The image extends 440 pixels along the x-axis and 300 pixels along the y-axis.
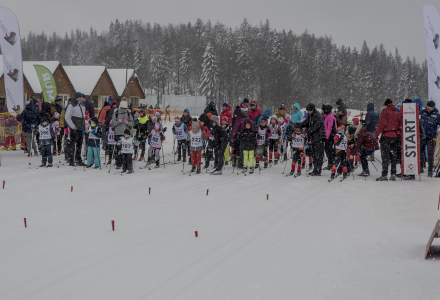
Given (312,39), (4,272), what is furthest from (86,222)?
(312,39)

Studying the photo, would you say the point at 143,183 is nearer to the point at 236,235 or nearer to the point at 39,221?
the point at 39,221

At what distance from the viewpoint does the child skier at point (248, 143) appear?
1508cm

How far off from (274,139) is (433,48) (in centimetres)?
604

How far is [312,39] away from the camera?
138 m

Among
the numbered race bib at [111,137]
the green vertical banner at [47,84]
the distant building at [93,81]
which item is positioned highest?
the distant building at [93,81]

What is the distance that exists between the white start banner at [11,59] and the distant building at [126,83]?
111ft

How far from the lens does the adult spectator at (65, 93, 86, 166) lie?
16.0 m

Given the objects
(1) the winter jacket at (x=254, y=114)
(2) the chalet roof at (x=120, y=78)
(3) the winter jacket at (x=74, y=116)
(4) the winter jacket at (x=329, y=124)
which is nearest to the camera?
(4) the winter jacket at (x=329, y=124)

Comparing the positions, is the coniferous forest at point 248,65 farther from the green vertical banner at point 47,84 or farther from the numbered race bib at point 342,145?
the numbered race bib at point 342,145

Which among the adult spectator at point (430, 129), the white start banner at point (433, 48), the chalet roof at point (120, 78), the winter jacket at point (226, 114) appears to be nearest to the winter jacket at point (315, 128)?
the adult spectator at point (430, 129)

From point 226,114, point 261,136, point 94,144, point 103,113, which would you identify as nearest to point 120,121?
point 94,144

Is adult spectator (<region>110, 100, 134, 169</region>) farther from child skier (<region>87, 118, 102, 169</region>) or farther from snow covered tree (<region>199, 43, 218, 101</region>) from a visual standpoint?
snow covered tree (<region>199, 43, 218, 101</region>)

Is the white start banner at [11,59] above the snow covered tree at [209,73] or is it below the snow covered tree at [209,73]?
below

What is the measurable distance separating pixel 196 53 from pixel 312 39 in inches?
1835
